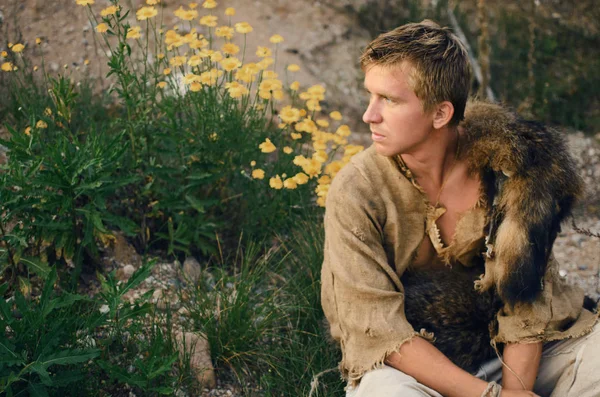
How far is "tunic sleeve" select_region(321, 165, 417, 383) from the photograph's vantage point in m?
2.58

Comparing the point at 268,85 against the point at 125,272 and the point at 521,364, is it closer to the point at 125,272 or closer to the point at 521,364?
the point at 125,272

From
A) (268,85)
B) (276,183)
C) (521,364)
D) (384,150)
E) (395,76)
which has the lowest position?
(521,364)

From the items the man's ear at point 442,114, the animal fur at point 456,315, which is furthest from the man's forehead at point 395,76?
the animal fur at point 456,315

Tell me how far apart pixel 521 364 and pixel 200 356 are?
51.8 inches

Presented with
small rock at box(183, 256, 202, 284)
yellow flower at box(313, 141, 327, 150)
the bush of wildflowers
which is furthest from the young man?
small rock at box(183, 256, 202, 284)

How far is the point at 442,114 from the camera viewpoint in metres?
2.69

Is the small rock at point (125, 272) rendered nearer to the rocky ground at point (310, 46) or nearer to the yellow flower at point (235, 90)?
the yellow flower at point (235, 90)

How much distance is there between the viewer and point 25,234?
3018 millimetres

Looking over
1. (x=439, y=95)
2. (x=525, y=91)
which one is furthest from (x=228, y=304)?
(x=525, y=91)

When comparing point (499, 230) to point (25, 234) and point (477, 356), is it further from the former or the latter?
point (25, 234)

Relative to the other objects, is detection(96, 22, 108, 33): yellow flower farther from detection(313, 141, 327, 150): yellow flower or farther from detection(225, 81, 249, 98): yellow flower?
detection(313, 141, 327, 150): yellow flower

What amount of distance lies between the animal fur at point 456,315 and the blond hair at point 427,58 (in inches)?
29.0

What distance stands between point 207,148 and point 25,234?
987 mm

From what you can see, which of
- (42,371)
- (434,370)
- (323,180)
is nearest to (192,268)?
(323,180)
